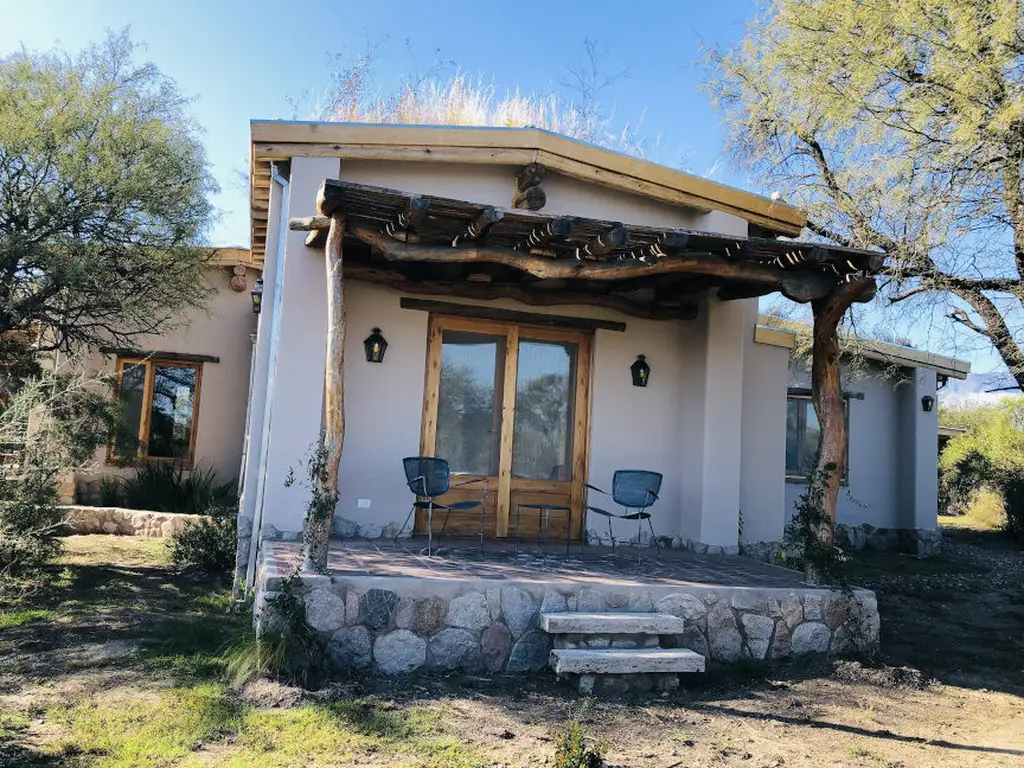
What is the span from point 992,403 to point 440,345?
51.5ft

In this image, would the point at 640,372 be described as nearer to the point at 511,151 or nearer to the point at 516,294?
the point at 516,294

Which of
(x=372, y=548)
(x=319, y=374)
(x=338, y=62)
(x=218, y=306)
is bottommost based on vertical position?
(x=372, y=548)

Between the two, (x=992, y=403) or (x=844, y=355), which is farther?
(x=992, y=403)

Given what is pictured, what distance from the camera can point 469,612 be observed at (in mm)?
4844

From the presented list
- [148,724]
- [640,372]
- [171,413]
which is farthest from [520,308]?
[171,413]

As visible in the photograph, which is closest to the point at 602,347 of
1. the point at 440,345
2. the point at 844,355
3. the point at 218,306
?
the point at 440,345

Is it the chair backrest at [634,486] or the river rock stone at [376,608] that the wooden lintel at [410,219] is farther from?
the chair backrest at [634,486]

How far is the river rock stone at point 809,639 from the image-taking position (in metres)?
5.42

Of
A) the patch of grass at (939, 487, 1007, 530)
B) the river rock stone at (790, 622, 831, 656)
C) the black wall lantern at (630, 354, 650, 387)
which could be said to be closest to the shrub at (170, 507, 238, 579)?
the black wall lantern at (630, 354, 650, 387)

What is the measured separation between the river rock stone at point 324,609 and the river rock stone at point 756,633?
8.75 feet

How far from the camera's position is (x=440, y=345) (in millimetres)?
7359

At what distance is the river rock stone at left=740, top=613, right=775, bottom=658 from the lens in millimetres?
5316

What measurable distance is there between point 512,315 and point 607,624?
11.3 feet

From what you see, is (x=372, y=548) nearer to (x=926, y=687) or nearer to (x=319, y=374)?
(x=319, y=374)
